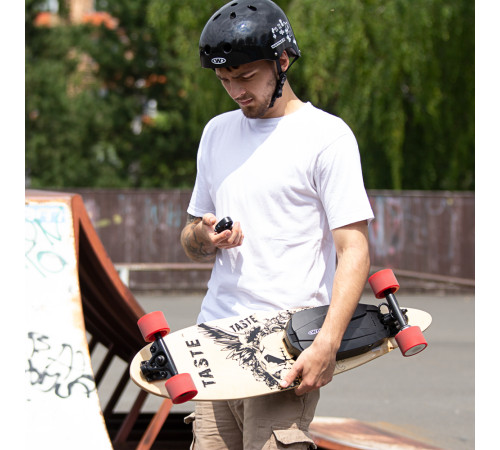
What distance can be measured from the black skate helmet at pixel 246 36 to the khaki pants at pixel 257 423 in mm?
838

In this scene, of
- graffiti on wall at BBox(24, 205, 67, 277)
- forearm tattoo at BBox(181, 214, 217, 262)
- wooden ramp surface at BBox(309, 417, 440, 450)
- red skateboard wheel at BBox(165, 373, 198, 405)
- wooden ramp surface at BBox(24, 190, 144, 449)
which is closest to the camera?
red skateboard wheel at BBox(165, 373, 198, 405)

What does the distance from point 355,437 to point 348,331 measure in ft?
7.91

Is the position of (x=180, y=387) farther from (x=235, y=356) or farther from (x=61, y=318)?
(x=61, y=318)

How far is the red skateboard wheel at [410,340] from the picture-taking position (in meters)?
2.42

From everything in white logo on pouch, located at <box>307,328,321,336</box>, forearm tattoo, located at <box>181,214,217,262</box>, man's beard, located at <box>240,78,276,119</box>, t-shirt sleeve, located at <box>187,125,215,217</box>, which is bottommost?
white logo on pouch, located at <box>307,328,321,336</box>

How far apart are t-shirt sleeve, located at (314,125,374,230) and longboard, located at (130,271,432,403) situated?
0.75 ft

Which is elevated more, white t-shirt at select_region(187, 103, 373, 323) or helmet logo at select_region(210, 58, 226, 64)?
helmet logo at select_region(210, 58, 226, 64)

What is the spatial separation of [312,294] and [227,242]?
0.28 m

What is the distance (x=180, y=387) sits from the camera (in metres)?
2.29

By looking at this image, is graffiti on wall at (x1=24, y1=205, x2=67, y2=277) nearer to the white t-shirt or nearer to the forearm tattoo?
the forearm tattoo

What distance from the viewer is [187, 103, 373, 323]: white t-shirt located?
246 centimetres

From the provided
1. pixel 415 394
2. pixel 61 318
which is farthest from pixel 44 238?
pixel 415 394

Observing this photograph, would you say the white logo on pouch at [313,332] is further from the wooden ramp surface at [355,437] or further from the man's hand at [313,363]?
the wooden ramp surface at [355,437]

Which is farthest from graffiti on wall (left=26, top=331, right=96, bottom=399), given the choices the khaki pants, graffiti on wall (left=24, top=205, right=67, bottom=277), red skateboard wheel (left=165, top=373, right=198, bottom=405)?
red skateboard wheel (left=165, top=373, right=198, bottom=405)
